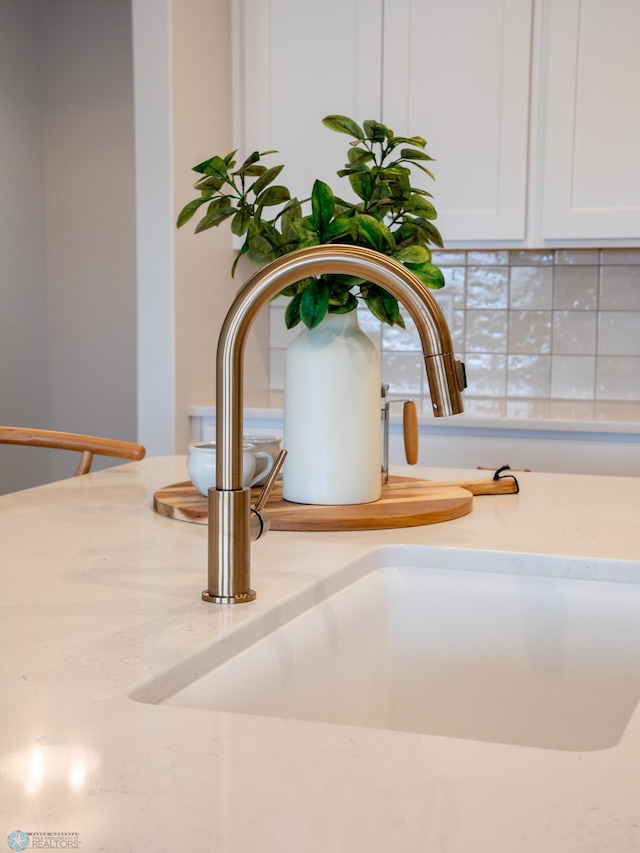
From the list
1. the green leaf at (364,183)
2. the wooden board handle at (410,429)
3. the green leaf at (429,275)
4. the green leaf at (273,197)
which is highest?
the green leaf at (364,183)

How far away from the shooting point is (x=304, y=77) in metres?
2.85

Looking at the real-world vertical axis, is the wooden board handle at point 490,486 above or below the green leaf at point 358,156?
below

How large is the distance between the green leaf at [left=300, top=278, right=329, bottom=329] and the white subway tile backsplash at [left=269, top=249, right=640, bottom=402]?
1825mm

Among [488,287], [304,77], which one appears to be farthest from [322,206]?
[488,287]

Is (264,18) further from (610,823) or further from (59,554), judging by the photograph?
(610,823)

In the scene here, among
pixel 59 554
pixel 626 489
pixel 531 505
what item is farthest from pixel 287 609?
pixel 626 489

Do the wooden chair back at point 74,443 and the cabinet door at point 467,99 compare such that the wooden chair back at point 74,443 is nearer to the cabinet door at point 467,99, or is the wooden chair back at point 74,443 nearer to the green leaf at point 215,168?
the green leaf at point 215,168

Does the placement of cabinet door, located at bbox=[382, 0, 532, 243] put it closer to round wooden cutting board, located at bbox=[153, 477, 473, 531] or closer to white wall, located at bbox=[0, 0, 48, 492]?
round wooden cutting board, located at bbox=[153, 477, 473, 531]

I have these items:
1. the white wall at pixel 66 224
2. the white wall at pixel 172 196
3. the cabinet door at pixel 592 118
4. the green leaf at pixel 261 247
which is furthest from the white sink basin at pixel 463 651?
the white wall at pixel 66 224

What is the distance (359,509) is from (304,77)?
2.03 metres

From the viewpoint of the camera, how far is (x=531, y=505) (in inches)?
51.2

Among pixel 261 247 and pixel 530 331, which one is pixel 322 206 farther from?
pixel 530 331

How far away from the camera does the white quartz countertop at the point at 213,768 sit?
45cm

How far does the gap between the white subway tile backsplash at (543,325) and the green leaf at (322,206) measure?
73.2 inches
